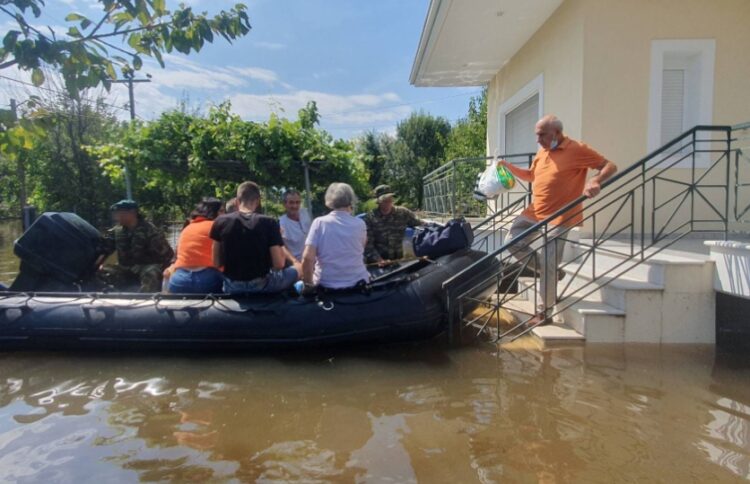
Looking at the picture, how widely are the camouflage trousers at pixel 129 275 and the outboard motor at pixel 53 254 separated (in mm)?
416

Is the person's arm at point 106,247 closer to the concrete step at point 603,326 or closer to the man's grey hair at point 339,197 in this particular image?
the man's grey hair at point 339,197

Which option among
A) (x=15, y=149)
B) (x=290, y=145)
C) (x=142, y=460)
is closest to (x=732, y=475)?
(x=142, y=460)

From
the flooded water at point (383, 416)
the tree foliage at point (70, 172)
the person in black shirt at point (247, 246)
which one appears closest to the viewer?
the flooded water at point (383, 416)

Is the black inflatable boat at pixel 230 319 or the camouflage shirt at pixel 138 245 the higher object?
the camouflage shirt at pixel 138 245

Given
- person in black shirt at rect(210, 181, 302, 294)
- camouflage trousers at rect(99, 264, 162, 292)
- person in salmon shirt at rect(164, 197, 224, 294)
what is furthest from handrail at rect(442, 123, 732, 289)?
camouflage trousers at rect(99, 264, 162, 292)

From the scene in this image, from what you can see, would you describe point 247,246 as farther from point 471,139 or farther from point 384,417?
point 471,139

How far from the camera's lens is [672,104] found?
20.3ft

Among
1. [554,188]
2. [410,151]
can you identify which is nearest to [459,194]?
[554,188]

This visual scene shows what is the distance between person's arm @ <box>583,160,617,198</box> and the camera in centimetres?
412

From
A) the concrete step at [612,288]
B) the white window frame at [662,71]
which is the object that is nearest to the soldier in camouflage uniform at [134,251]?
the concrete step at [612,288]

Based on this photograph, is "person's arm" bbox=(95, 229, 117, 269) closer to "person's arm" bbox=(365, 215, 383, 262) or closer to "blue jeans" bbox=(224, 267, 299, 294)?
"blue jeans" bbox=(224, 267, 299, 294)

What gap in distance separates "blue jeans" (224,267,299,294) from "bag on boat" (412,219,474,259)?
4.47 ft

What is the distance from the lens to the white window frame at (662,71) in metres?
5.91

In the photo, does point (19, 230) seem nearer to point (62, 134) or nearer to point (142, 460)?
point (62, 134)
